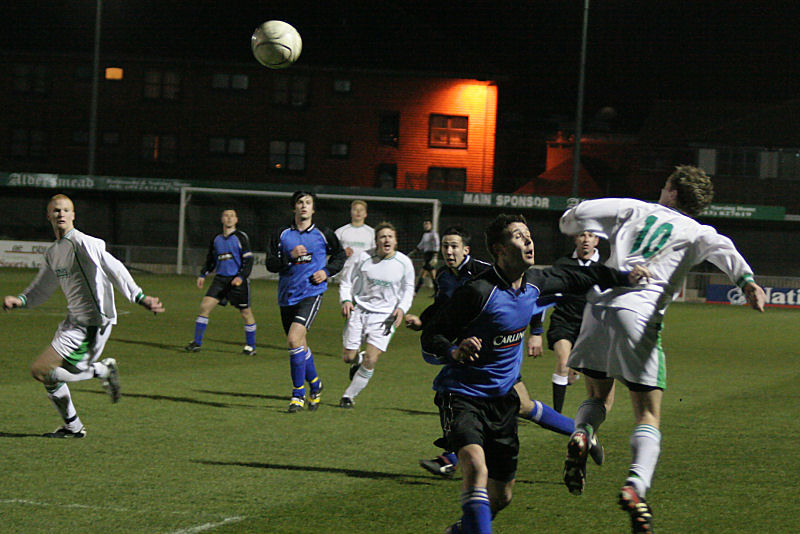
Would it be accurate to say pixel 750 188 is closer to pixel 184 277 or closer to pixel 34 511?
pixel 184 277

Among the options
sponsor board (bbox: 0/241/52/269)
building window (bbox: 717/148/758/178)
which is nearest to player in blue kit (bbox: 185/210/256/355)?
sponsor board (bbox: 0/241/52/269)

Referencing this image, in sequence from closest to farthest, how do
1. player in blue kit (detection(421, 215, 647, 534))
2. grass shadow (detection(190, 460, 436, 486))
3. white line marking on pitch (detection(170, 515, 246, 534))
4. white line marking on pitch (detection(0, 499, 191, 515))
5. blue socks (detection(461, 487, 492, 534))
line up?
blue socks (detection(461, 487, 492, 534)) → player in blue kit (detection(421, 215, 647, 534)) → white line marking on pitch (detection(170, 515, 246, 534)) → white line marking on pitch (detection(0, 499, 191, 515)) → grass shadow (detection(190, 460, 436, 486))

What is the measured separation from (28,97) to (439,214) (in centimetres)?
2525

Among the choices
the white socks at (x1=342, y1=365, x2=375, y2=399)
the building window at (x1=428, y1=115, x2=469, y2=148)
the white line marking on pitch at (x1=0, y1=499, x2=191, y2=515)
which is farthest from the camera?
the building window at (x1=428, y1=115, x2=469, y2=148)

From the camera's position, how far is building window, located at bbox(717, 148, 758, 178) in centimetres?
5169

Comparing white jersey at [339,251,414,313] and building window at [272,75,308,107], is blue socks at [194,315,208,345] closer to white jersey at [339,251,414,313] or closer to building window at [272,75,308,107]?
white jersey at [339,251,414,313]

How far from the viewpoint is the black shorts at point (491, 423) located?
4.73m

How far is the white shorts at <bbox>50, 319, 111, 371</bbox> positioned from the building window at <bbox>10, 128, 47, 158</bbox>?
45.5 m

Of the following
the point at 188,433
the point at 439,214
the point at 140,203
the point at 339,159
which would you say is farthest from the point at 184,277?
the point at 188,433

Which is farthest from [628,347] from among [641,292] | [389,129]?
[389,129]

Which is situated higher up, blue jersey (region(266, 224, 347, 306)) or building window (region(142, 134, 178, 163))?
building window (region(142, 134, 178, 163))

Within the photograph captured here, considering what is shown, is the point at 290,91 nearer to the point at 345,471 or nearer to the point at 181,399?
the point at 181,399

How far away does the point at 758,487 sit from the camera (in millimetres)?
6766

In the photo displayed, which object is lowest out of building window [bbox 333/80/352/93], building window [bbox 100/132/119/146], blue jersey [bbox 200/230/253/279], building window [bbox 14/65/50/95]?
blue jersey [bbox 200/230/253/279]
